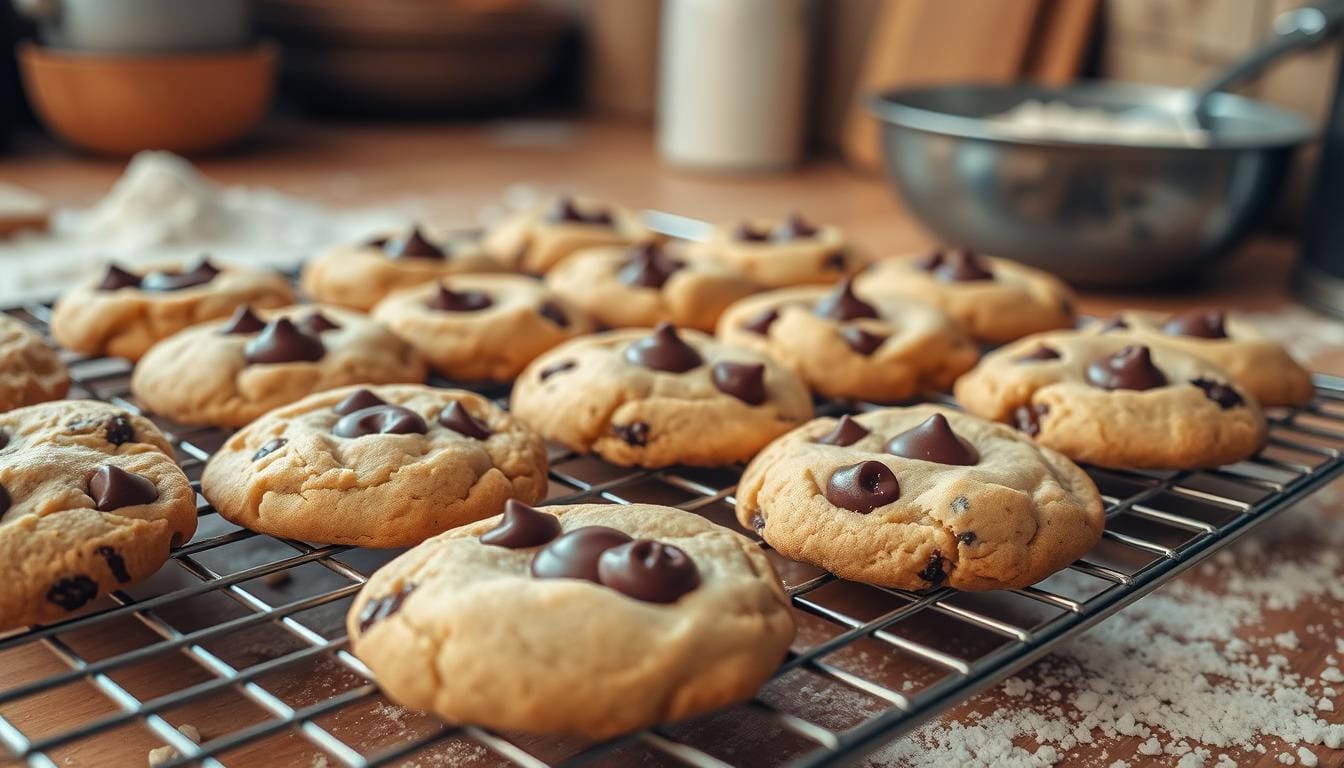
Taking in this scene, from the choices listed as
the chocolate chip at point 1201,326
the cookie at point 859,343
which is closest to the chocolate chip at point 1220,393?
the chocolate chip at point 1201,326

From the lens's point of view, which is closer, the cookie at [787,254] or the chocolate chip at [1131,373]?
the chocolate chip at [1131,373]

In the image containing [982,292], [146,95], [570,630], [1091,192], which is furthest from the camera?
[146,95]

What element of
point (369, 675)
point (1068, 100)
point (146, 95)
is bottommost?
point (369, 675)

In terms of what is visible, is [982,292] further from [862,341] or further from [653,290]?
[653,290]

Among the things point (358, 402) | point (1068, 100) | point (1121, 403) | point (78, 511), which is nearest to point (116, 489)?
point (78, 511)

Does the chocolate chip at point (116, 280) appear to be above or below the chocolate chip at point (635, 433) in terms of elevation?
above

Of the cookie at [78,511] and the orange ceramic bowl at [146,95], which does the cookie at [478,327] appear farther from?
the orange ceramic bowl at [146,95]
